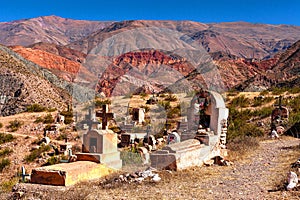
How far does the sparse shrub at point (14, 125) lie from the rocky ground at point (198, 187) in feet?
48.0

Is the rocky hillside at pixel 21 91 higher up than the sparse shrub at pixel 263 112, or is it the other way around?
the rocky hillside at pixel 21 91

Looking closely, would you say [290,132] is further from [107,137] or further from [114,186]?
A: [114,186]

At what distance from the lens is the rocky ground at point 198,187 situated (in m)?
7.59

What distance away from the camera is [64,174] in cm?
874

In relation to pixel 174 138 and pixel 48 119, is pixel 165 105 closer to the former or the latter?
pixel 48 119

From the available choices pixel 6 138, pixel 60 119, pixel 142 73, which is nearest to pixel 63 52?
pixel 142 73

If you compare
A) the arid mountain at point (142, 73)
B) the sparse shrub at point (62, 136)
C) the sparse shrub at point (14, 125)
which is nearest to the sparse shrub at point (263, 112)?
the sparse shrub at point (62, 136)

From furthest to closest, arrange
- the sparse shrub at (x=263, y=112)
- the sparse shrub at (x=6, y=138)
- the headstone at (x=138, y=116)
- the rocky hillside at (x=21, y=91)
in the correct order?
the rocky hillside at (x=21, y=91)
the headstone at (x=138, y=116)
the sparse shrub at (x=263, y=112)
the sparse shrub at (x=6, y=138)

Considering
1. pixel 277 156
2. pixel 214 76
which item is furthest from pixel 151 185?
pixel 214 76

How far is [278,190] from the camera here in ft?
25.5

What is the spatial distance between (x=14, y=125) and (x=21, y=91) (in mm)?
17487

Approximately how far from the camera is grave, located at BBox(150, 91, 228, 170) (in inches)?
390

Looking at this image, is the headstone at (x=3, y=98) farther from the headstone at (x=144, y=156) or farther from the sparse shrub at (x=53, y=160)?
the headstone at (x=144, y=156)

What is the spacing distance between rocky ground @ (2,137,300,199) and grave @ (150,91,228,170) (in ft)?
1.35
